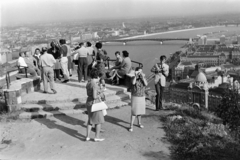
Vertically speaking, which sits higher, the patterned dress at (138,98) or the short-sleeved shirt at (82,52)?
the short-sleeved shirt at (82,52)

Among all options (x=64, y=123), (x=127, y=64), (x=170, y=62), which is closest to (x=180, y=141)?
(x=64, y=123)

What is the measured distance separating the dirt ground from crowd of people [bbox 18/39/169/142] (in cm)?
20

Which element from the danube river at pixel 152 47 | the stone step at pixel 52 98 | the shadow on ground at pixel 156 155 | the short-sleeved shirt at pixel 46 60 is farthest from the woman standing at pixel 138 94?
the danube river at pixel 152 47

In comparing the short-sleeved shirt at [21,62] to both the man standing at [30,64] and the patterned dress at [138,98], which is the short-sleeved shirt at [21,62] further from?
the patterned dress at [138,98]

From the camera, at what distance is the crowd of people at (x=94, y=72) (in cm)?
→ 433

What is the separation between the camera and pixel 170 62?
48.6 meters

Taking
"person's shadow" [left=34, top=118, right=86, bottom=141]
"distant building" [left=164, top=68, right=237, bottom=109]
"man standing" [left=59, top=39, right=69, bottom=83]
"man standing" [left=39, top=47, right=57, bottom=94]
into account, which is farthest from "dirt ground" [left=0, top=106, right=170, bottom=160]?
"distant building" [left=164, top=68, right=237, bottom=109]

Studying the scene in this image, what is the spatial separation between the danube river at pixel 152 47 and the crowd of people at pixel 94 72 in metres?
23.0

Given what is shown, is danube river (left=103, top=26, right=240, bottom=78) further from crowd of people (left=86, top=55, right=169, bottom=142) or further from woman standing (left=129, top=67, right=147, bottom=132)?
woman standing (left=129, top=67, right=147, bottom=132)

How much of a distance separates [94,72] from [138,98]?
0.90 m

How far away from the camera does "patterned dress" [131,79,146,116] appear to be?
Answer: 4820 millimetres

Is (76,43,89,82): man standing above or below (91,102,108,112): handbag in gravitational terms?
above

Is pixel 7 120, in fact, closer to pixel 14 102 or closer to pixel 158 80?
pixel 14 102

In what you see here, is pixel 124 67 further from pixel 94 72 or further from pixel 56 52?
pixel 94 72
